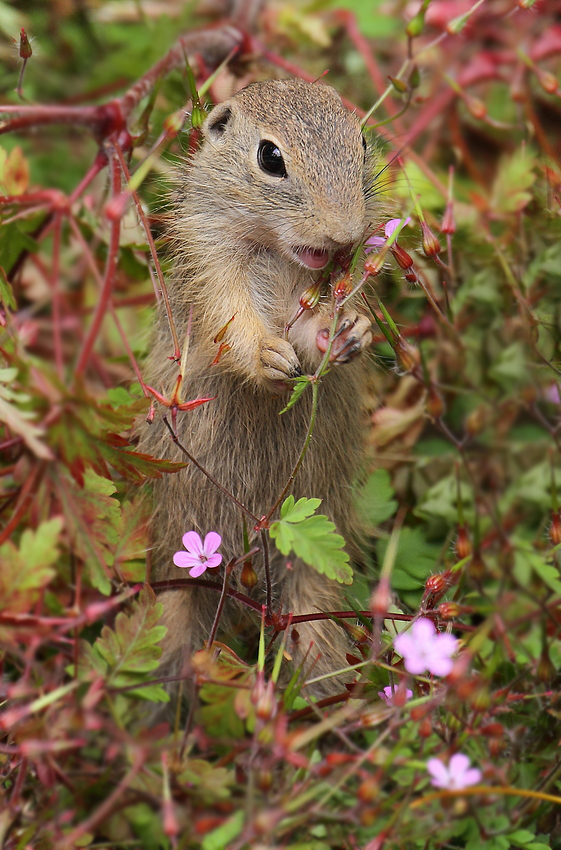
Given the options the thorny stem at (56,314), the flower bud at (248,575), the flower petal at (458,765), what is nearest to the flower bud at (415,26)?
the thorny stem at (56,314)

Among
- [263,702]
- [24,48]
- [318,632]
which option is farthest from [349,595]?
[24,48]

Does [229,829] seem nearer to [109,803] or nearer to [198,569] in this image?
[109,803]

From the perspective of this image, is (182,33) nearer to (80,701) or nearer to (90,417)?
(90,417)

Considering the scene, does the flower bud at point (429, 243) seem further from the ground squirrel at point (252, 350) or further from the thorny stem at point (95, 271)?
the thorny stem at point (95, 271)

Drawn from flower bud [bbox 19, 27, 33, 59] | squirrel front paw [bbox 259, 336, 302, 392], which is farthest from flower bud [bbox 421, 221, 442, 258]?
flower bud [bbox 19, 27, 33, 59]

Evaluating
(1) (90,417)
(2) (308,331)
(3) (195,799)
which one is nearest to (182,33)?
(2) (308,331)

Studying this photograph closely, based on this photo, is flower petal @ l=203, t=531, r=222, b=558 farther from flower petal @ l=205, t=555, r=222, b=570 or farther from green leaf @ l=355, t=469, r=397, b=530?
green leaf @ l=355, t=469, r=397, b=530
